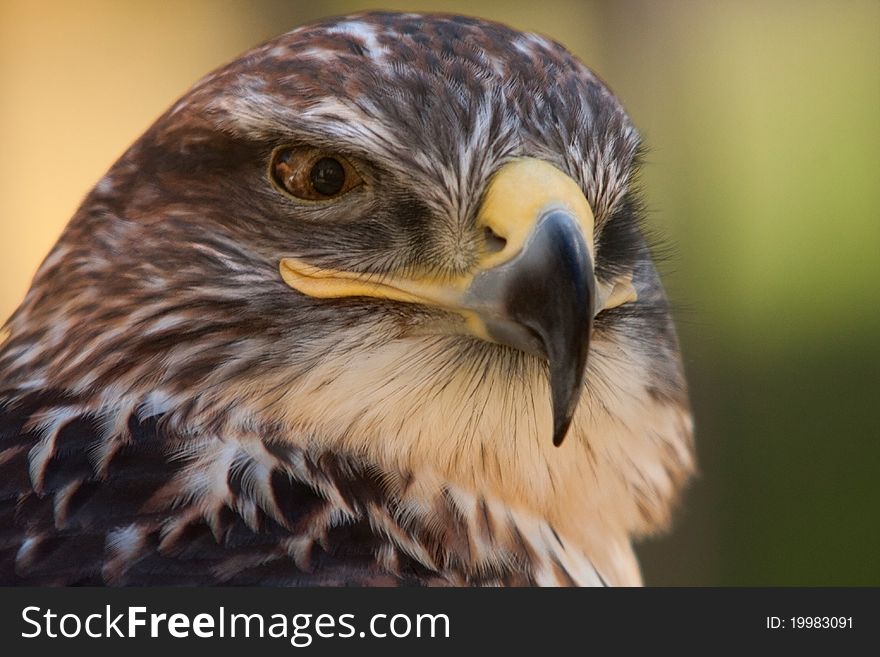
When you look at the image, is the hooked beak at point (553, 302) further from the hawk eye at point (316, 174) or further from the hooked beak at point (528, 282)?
the hawk eye at point (316, 174)

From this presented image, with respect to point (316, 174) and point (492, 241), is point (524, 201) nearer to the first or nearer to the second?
point (492, 241)

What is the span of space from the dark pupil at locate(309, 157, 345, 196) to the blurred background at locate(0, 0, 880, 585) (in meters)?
2.00

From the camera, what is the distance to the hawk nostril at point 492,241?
1.21 meters

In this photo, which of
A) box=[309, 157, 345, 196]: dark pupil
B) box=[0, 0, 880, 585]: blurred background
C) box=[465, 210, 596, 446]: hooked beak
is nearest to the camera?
Result: box=[465, 210, 596, 446]: hooked beak

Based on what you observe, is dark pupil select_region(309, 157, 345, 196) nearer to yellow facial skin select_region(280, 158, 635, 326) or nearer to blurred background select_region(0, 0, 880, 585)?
yellow facial skin select_region(280, 158, 635, 326)

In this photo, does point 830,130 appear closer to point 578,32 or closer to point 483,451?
point 578,32

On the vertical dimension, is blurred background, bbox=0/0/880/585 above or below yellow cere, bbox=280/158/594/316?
below

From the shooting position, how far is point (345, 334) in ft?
4.10

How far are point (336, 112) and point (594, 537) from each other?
0.56 m

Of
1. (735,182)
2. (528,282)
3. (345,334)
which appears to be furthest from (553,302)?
(735,182)

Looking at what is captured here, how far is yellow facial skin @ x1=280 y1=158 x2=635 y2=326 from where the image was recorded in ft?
3.91

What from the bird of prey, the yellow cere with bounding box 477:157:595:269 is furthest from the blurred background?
the yellow cere with bounding box 477:157:595:269

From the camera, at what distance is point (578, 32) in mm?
3236

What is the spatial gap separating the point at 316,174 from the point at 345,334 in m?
0.16
